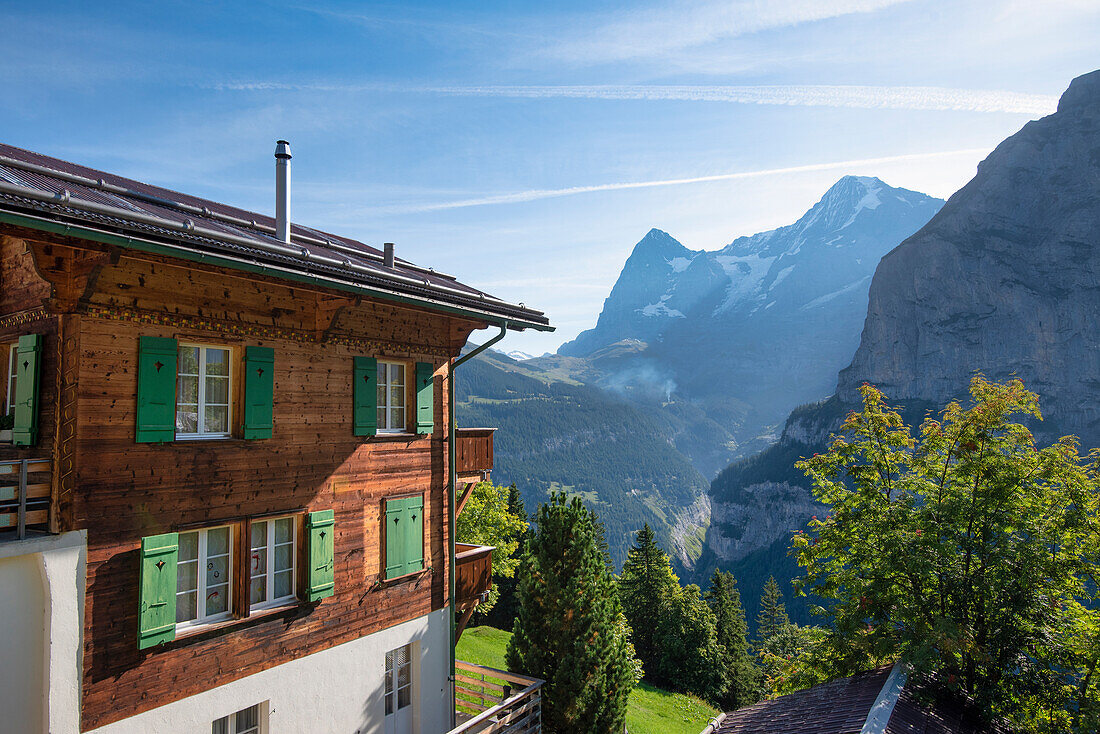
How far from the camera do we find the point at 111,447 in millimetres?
8680

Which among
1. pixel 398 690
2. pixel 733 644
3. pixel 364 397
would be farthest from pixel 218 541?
pixel 733 644

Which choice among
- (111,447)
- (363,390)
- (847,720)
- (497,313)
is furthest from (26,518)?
(847,720)

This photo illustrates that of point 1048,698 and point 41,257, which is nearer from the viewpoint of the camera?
point 41,257

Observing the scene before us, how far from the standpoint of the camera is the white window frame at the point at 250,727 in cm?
992

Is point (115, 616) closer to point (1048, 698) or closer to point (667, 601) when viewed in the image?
point (1048, 698)

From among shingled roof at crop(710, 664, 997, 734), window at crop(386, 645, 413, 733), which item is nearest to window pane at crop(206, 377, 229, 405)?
window at crop(386, 645, 413, 733)

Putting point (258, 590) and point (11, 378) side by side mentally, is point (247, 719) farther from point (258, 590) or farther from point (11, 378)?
point (11, 378)

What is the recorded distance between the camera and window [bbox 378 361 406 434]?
13.2 meters

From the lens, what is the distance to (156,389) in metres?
9.09

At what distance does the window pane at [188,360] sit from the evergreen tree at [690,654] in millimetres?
47685

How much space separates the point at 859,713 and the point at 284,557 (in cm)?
937

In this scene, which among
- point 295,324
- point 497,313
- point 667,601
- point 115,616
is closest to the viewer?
point 115,616

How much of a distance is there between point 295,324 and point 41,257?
3688 millimetres

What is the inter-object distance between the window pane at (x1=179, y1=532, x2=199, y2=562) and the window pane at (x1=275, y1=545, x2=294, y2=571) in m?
1.38
